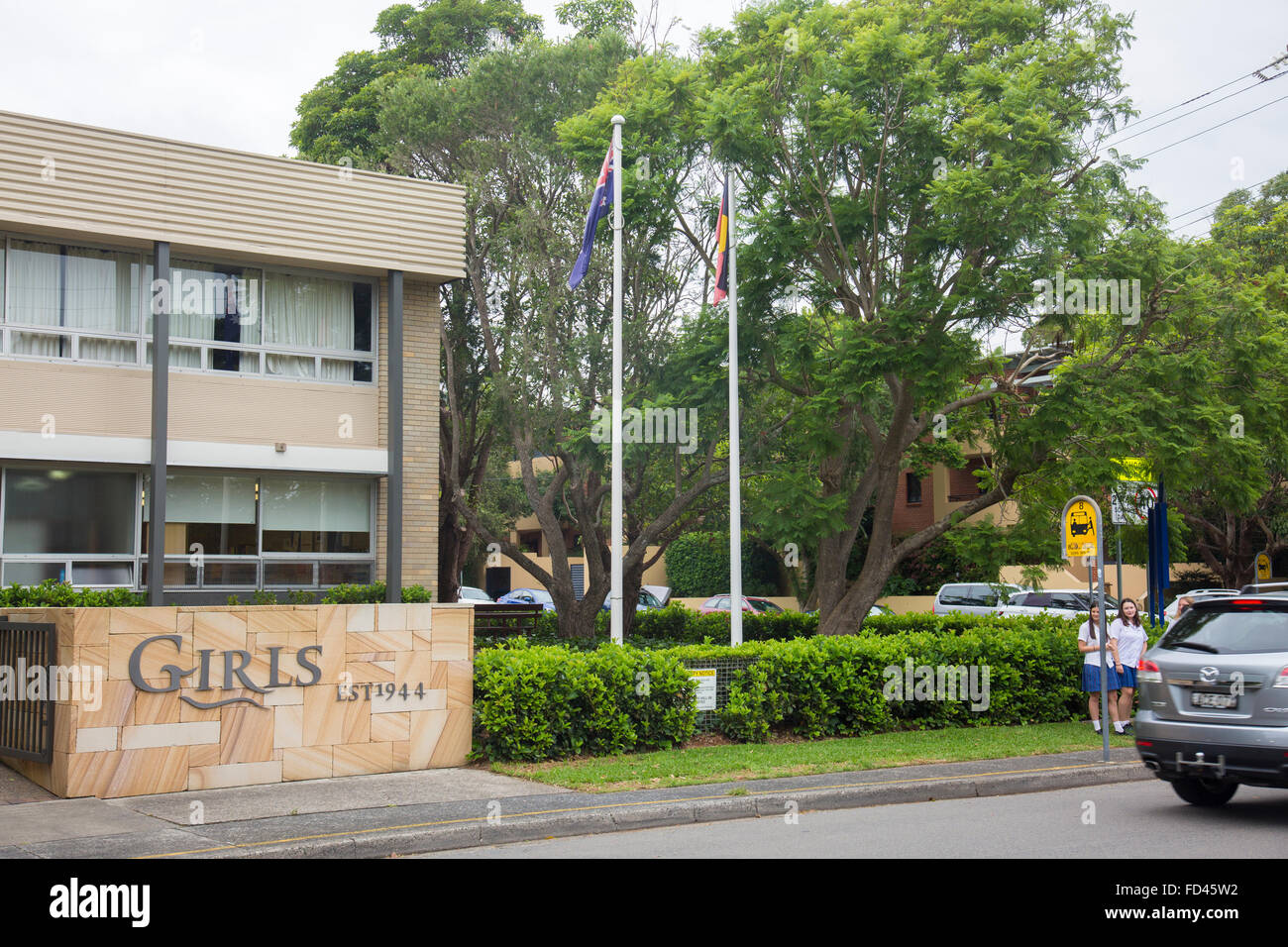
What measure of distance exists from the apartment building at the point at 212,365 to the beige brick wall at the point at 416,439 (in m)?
0.04

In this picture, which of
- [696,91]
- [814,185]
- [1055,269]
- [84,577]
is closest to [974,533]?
[1055,269]

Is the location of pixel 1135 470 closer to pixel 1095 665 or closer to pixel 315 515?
pixel 1095 665

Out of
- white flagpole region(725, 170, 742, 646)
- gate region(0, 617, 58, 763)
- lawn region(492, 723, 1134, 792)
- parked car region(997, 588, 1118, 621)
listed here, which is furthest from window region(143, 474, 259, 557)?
parked car region(997, 588, 1118, 621)

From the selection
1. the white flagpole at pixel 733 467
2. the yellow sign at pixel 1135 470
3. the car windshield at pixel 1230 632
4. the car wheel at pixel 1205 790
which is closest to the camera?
the car windshield at pixel 1230 632

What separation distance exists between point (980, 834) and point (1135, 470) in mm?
10659

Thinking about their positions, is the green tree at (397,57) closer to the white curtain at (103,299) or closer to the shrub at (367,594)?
the white curtain at (103,299)

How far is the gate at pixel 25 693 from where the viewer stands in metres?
10.9

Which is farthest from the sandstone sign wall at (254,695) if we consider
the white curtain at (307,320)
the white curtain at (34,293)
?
the white curtain at (307,320)

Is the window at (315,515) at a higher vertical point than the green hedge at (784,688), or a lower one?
higher

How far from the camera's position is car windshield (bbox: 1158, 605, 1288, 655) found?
9.53m

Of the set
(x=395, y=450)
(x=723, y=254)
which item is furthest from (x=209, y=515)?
(x=723, y=254)

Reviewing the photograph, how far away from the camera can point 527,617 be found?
78.7 ft

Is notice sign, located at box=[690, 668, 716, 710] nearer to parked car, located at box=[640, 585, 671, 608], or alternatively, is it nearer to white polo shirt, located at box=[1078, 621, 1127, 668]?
white polo shirt, located at box=[1078, 621, 1127, 668]

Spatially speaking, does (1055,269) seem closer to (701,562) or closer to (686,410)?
(686,410)
